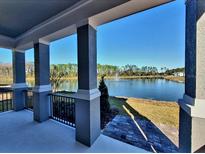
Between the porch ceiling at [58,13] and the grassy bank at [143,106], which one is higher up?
the porch ceiling at [58,13]

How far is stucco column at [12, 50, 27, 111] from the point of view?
4316 mm

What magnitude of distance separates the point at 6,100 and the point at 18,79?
1.07 meters

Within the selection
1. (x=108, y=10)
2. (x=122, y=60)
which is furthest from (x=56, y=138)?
(x=122, y=60)

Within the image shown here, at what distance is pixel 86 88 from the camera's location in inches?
90.0

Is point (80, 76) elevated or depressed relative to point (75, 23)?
depressed

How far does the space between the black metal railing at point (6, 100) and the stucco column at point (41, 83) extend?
1.92 metres

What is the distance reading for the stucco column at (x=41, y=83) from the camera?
11.0 ft

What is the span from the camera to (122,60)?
8477 millimetres

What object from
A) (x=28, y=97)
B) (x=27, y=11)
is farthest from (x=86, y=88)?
(x=28, y=97)

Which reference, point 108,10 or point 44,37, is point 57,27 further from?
point 108,10

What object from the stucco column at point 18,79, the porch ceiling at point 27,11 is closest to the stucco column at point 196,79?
the porch ceiling at point 27,11

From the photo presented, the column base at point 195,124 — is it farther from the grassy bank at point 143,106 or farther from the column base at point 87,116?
the grassy bank at point 143,106

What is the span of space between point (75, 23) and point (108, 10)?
0.77 m

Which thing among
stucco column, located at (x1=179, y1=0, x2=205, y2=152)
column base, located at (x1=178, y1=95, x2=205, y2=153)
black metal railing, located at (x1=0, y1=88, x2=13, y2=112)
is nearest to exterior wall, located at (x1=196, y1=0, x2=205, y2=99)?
stucco column, located at (x1=179, y1=0, x2=205, y2=152)
